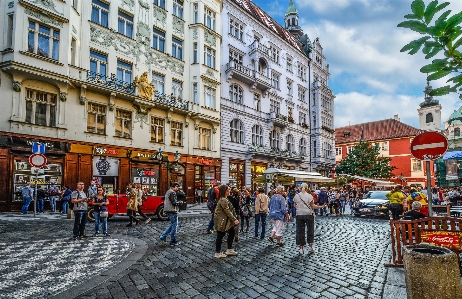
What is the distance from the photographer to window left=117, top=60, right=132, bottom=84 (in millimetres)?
22980

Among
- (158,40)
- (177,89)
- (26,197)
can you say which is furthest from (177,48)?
(26,197)

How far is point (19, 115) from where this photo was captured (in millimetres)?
17547

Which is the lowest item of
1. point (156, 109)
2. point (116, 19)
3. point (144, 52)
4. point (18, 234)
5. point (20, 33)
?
point (18, 234)

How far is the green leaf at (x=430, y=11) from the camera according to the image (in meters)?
1.88

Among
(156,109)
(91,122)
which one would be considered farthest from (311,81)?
(91,122)

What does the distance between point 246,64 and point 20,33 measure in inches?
865

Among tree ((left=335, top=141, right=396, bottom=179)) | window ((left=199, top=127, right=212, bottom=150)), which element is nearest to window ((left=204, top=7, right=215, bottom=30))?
window ((left=199, top=127, right=212, bottom=150))

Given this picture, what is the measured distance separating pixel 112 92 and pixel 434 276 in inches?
849

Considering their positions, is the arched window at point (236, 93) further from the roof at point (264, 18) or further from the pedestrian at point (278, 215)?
the pedestrian at point (278, 215)

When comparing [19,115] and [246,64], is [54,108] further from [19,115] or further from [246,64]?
[246,64]

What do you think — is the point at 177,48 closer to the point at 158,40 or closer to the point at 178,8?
the point at 158,40

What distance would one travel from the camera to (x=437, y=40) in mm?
2074

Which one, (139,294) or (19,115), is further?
(19,115)

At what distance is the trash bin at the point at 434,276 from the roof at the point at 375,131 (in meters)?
63.0
